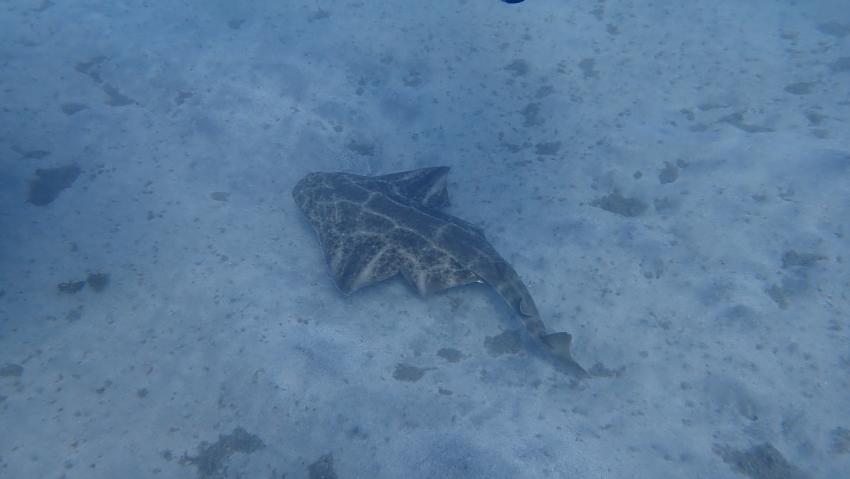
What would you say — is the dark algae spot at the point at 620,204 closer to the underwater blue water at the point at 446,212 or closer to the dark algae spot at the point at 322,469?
the underwater blue water at the point at 446,212

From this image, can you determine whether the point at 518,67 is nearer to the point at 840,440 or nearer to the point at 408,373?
the point at 408,373

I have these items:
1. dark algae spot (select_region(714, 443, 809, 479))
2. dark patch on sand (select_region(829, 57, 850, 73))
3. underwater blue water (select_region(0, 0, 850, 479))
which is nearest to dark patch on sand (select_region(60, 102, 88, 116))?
underwater blue water (select_region(0, 0, 850, 479))

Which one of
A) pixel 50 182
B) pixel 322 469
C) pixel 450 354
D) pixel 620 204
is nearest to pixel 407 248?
pixel 450 354

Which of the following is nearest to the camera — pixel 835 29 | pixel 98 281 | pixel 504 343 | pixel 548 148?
pixel 504 343

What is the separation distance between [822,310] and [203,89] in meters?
15.8

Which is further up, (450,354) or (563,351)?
(563,351)

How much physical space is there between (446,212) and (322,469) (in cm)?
638

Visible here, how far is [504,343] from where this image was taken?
8.88 meters

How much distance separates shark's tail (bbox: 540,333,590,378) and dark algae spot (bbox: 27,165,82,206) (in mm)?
11166

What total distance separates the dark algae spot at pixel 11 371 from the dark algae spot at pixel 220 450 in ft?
11.0

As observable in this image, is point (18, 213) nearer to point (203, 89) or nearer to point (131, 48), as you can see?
point (203, 89)

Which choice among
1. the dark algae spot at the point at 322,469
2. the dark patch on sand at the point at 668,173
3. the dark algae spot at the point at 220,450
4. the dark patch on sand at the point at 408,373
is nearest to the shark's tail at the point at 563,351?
the dark patch on sand at the point at 408,373

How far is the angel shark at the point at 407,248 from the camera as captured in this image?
29.6 ft

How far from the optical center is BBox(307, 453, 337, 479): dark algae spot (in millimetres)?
6656
